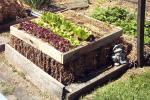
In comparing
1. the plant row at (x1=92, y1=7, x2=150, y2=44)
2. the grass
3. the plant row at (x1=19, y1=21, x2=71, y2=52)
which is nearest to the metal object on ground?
the plant row at (x1=19, y1=21, x2=71, y2=52)

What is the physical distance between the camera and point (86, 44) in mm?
6488

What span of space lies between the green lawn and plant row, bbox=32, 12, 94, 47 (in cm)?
87

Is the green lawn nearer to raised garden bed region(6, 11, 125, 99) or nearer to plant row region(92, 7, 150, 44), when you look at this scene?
raised garden bed region(6, 11, 125, 99)

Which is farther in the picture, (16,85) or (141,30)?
(141,30)

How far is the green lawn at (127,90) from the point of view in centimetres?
609

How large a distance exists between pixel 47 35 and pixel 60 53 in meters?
0.71

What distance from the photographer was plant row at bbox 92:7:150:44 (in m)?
7.99

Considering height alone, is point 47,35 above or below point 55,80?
above

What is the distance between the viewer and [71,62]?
6312 mm

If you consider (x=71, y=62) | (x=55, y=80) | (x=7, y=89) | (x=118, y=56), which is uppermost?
(x=71, y=62)

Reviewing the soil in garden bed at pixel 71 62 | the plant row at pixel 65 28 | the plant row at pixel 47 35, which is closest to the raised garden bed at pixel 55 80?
the soil in garden bed at pixel 71 62

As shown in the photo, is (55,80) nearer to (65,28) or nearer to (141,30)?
(65,28)

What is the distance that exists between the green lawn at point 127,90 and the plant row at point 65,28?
87 cm

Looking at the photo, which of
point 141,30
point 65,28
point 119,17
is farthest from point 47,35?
point 119,17
